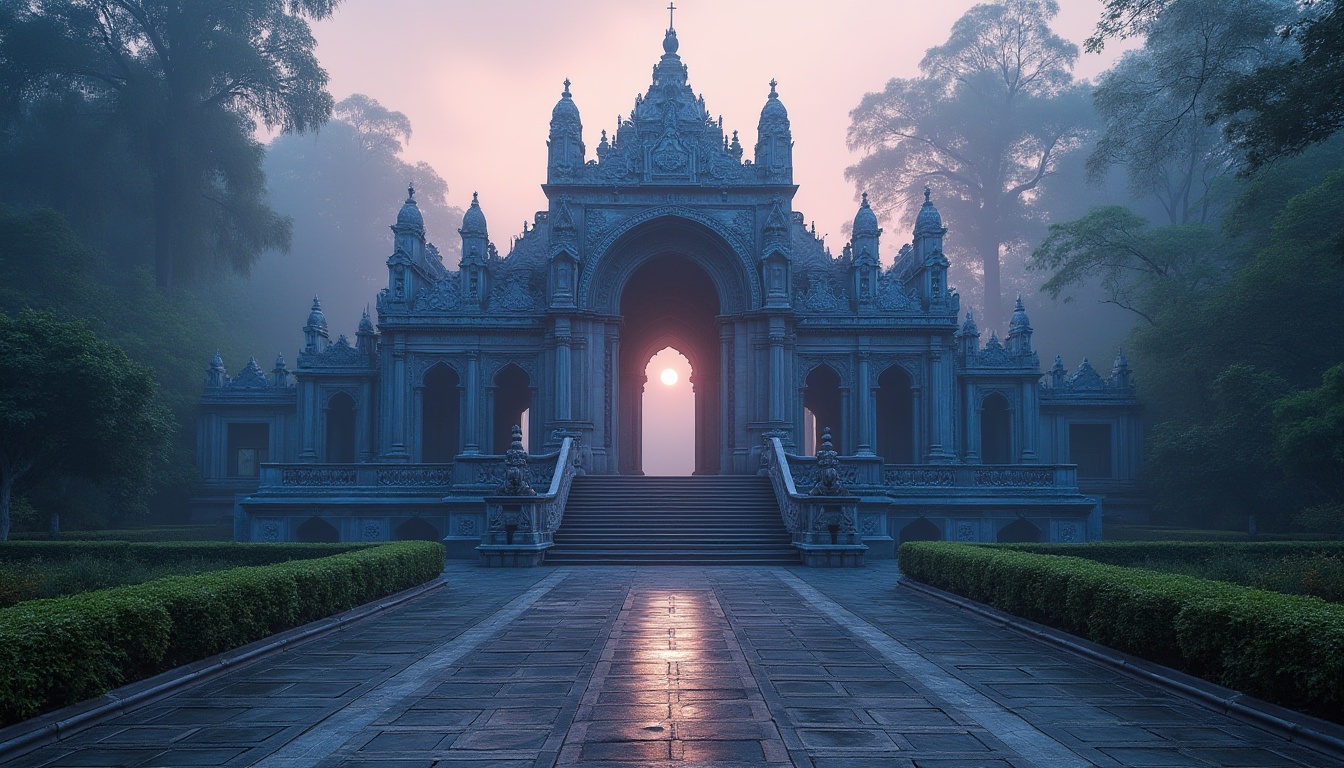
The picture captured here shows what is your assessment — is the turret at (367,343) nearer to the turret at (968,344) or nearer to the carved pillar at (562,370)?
the carved pillar at (562,370)

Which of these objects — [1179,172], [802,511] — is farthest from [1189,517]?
[1179,172]

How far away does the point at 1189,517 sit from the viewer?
3581 centimetres

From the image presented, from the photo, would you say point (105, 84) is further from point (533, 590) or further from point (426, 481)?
point (533, 590)

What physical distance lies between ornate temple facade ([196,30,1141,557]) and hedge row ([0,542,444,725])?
1391cm

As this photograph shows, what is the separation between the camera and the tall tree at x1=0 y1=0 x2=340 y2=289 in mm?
42500

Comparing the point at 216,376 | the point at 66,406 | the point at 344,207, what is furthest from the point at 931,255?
the point at 344,207

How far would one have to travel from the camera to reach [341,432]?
37625 mm

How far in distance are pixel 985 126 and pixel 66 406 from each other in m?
64.7

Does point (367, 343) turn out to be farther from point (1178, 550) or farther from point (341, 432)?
point (1178, 550)

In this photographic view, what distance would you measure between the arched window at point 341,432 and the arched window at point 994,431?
2625 centimetres

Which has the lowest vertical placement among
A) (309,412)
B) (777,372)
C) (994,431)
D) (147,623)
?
(147,623)

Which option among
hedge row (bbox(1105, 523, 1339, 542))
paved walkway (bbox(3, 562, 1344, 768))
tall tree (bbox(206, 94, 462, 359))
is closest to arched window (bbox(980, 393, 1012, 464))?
hedge row (bbox(1105, 523, 1339, 542))

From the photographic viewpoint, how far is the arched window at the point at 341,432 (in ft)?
121

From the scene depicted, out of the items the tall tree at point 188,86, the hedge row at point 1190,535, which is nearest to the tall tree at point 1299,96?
the hedge row at point 1190,535
